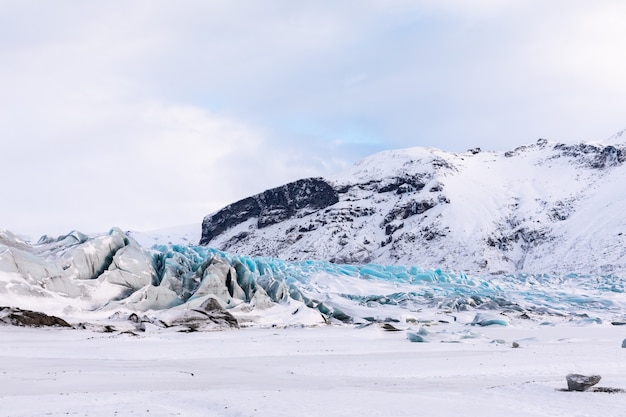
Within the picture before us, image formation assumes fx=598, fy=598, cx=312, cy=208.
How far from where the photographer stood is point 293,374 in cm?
1530

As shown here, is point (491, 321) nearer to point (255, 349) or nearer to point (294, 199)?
point (255, 349)

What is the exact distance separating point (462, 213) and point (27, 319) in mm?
128416

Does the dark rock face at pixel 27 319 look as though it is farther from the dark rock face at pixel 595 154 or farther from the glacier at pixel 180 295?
the dark rock face at pixel 595 154

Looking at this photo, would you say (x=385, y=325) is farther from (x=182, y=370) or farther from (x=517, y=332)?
(x=182, y=370)

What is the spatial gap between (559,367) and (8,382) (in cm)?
1352

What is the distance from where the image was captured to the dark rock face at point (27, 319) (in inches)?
977

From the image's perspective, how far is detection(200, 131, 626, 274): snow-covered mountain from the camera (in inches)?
Result: 4803

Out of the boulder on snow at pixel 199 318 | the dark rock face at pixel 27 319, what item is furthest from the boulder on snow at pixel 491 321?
the dark rock face at pixel 27 319

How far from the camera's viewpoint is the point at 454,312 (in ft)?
141

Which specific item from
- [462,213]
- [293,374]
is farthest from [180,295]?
[462,213]

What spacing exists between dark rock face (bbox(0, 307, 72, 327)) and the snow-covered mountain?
96291 millimetres

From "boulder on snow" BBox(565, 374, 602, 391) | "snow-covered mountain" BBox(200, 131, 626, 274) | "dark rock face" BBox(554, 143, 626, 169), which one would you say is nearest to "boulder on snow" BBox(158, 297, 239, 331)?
"boulder on snow" BBox(565, 374, 602, 391)

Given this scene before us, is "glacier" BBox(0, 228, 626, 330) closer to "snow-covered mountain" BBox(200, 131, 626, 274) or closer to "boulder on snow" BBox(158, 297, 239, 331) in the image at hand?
"boulder on snow" BBox(158, 297, 239, 331)

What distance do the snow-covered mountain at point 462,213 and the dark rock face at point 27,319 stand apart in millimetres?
96291
